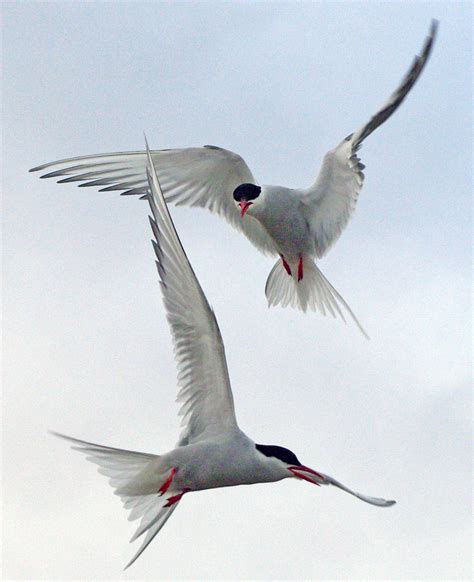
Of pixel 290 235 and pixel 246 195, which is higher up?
pixel 246 195

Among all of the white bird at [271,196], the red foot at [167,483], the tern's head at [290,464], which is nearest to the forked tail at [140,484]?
the red foot at [167,483]

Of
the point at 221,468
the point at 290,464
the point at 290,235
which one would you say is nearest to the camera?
the point at 221,468

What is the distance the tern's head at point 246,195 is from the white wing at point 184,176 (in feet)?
1.28

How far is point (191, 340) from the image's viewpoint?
5.64 metres

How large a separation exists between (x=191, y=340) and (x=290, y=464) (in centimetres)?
82

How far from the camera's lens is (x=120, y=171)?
741 centimetres

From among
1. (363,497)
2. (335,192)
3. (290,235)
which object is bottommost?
(363,497)

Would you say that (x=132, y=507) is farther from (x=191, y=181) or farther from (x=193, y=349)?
(x=191, y=181)

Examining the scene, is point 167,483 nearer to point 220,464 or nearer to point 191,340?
point 220,464

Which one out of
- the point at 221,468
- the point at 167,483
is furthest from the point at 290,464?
the point at 167,483

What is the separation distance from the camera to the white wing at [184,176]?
287 inches

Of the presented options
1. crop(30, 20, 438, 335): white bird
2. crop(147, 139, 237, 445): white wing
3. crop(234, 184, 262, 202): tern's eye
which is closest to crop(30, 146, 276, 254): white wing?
crop(30, 20, 438, 335): white bird

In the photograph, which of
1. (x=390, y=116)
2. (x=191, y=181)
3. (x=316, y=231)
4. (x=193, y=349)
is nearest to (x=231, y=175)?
(x=191, y=181)

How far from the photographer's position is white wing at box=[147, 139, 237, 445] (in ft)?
17.5
